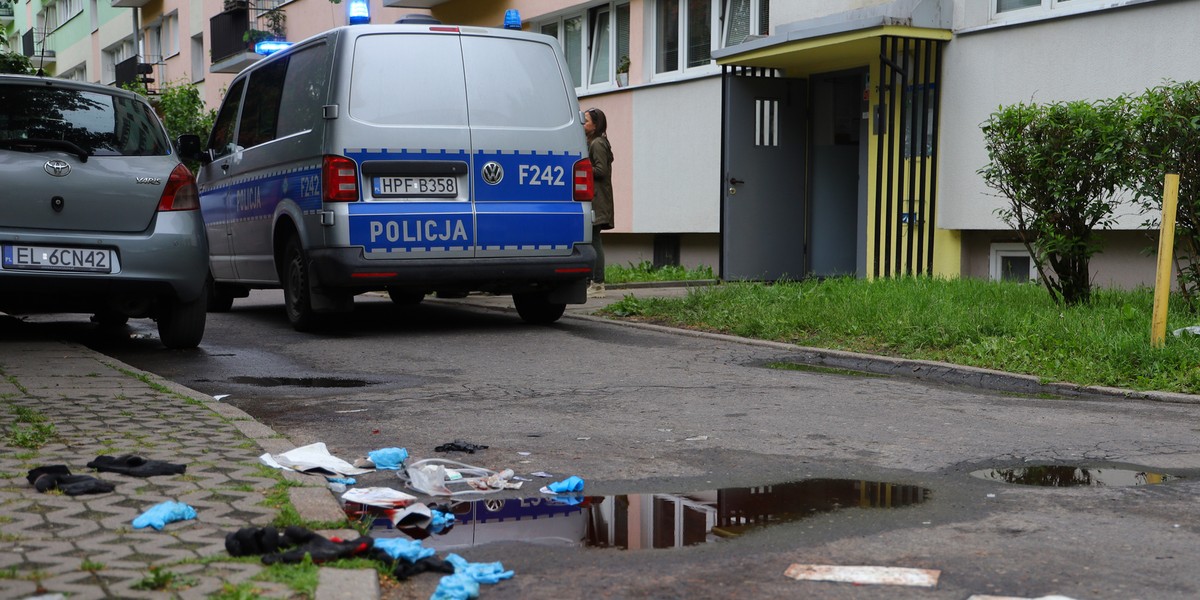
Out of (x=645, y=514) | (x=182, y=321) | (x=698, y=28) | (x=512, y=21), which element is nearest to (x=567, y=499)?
(x=645, y=514)

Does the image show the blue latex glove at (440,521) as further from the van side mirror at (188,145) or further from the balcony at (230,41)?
the balcony at (230,41)

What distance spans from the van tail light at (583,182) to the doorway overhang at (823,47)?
3.97 meters

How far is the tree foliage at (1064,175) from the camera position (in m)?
8.78

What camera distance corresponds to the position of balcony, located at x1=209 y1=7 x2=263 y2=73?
3338cm

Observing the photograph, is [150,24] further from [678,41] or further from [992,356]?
[992,356]

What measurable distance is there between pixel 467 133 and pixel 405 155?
496mm

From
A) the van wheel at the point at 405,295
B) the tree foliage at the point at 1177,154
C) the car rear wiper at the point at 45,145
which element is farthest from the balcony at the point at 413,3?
the tree foliage at the point at 1177,154

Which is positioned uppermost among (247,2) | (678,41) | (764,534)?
(247,2)

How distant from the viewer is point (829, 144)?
1505 centimetres

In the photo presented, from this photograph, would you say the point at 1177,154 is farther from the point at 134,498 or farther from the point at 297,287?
the point at 134,498

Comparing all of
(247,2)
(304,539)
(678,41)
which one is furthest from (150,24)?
(304,539)

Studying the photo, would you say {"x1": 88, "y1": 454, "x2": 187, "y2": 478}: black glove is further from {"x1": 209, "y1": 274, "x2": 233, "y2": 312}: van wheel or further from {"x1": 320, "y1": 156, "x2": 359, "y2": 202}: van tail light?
{"x1": 209, "y1": 274, "x2": 233, "y2": 312}: van wheel

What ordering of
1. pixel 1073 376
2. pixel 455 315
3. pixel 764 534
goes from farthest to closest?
pixel 455 315
pixel 1073 376
pixel 764 534

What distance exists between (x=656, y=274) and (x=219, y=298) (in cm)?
603
